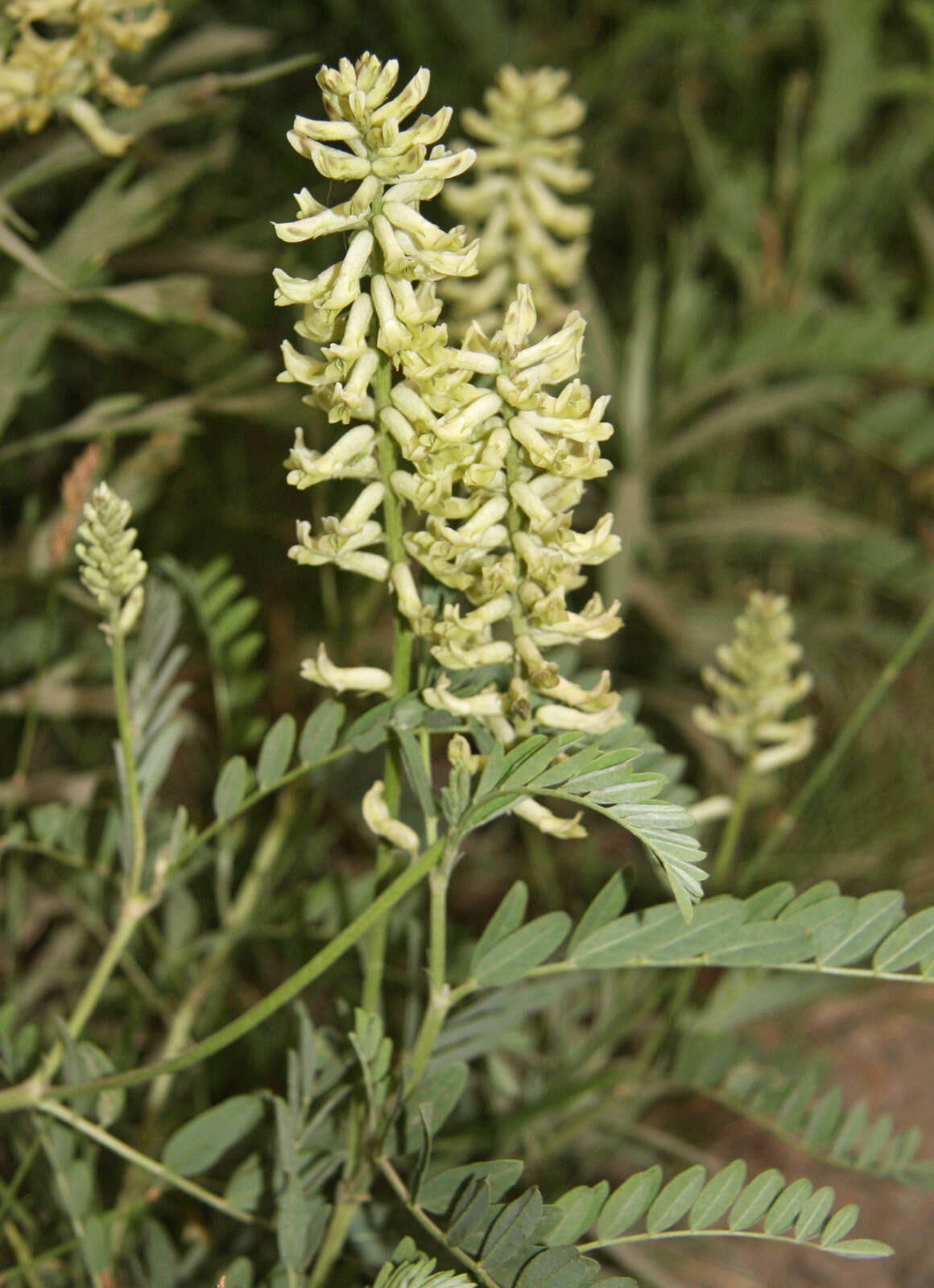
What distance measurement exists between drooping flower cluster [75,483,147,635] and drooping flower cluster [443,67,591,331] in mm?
511

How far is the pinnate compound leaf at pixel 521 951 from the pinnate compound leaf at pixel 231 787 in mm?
159

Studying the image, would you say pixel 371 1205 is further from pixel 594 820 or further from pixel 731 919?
pixel 594 820

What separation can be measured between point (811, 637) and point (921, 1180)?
0.79 m

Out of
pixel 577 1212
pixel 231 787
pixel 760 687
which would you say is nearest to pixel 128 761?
pixel 231 787

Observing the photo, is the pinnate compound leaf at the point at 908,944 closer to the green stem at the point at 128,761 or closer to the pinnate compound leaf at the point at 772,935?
the pinnate compound leaf at the point at 772,935

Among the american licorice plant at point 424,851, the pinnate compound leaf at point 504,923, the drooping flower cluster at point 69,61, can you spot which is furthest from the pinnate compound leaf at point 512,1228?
the drooping flower cluster at point 69,61

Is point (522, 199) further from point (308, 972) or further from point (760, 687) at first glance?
point (308, 972)

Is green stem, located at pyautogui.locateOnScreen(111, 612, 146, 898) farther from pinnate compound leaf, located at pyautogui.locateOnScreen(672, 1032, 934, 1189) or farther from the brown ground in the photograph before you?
the brown ground

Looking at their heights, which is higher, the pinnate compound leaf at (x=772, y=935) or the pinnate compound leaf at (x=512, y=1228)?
the pinnate compound leaf at (x=772, y=935)

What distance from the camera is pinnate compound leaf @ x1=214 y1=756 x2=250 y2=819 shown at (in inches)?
24.8

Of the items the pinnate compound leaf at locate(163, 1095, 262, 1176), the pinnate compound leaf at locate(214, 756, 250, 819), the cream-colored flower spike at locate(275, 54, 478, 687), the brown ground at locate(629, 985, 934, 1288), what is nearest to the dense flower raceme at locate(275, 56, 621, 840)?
the cream-colored flower spike at locate(275, 54, 478, 687)

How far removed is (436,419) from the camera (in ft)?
1.63

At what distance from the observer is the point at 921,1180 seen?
713 mm

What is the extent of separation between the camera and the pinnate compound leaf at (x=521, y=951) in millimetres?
559
